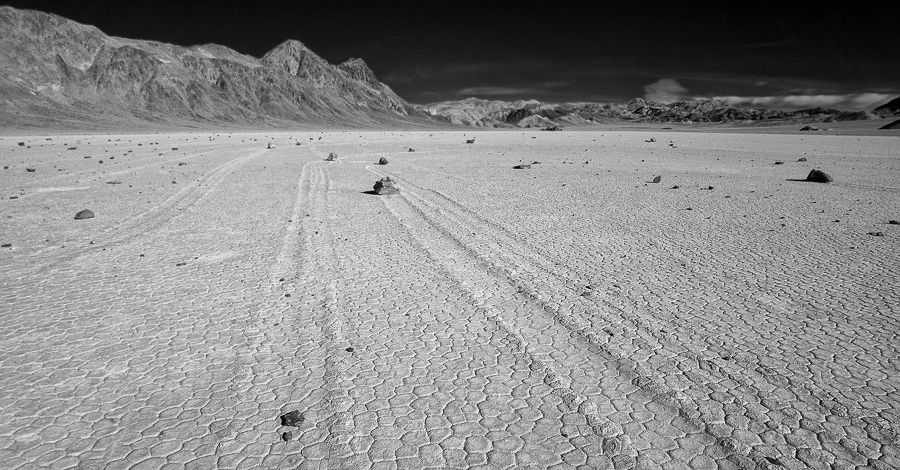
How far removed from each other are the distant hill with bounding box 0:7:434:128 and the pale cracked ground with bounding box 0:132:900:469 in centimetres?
10315

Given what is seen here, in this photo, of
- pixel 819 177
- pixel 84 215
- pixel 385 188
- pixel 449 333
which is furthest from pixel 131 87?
pixel 449 333

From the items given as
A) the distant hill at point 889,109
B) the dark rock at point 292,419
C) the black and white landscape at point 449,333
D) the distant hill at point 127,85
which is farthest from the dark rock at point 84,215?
the distant hill at point 889,109

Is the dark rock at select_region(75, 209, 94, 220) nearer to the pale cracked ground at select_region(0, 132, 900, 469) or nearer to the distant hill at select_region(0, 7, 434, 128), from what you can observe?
the pale cracked ground at select_region(0, 132, 900, 469)

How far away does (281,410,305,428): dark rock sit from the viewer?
3.79m

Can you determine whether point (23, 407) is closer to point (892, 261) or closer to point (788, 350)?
point (788, 350)

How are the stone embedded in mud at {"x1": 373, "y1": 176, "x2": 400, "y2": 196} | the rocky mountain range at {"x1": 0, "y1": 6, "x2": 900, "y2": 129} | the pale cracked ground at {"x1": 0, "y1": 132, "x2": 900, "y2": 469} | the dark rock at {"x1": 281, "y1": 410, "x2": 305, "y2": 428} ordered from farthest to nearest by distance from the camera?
the rocky mountain range at {"x1": 0, "y1": 6, "x2": 900, "y2": 129}
the stone embedded in mud at {"x1": 373, "y1": 176, "x2": 400, "y2": 196}
the dark rock at {"x1": 281, "y1": 410, "x2": 305, "y2": 428}
the pale cracked ground at {"x1": 0, "y1": 132, "x2": 900, "y2": 469}

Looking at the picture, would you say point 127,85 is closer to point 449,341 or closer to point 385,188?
point 385,188

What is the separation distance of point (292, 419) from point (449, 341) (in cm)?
176

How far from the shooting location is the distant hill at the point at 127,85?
109125mm

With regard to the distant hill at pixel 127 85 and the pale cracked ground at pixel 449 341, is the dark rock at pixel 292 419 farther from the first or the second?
the distant hill at pixel 127 85

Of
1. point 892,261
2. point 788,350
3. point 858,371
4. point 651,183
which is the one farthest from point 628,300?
point 651,183

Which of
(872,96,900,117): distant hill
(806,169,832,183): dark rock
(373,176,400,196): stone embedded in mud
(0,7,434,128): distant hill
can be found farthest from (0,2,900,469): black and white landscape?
(872,96,900,117): distant hill

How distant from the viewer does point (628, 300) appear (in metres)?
6.31

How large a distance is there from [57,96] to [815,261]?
138m
